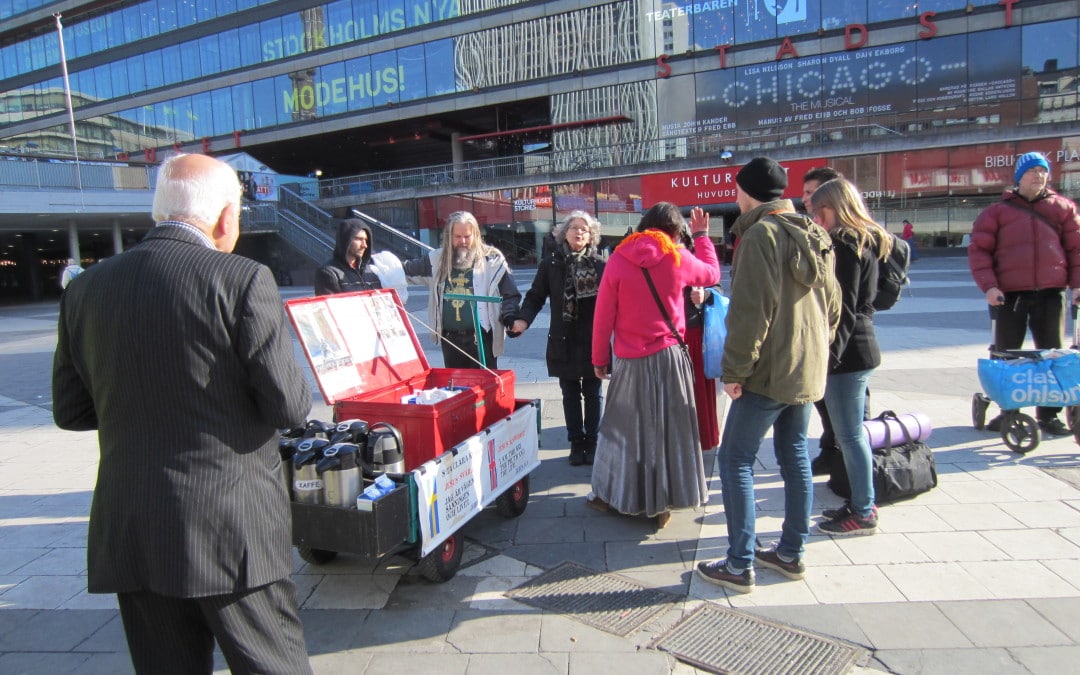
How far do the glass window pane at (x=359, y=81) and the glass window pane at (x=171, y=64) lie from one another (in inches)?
429

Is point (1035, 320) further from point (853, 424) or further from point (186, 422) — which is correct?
point (186, 422)

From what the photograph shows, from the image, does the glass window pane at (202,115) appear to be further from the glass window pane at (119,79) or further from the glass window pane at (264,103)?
the glass window pane at (119,79)

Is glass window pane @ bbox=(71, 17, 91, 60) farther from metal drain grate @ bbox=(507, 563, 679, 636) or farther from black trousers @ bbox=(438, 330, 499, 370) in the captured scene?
metal drain grate @ bbox=(507, 563, 679, 636)

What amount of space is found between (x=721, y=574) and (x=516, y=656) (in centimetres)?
106

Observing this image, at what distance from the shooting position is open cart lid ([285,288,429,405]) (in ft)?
11.4

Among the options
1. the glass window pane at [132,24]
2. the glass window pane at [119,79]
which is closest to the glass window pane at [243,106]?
the glass window pane at [132,24]

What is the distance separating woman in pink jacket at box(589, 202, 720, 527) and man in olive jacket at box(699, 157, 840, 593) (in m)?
0.54

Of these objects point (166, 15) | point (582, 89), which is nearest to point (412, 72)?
point (582, 89)

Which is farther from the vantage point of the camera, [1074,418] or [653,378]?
[1074,418]

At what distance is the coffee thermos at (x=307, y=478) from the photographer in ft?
9.49

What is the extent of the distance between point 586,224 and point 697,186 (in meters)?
22.2

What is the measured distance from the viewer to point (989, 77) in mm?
22531

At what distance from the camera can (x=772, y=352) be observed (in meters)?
2.94

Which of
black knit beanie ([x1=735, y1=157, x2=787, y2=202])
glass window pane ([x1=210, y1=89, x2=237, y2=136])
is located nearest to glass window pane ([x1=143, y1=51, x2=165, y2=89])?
glass window pane ([x1=210, y1=89, x2=237, y2=136])
